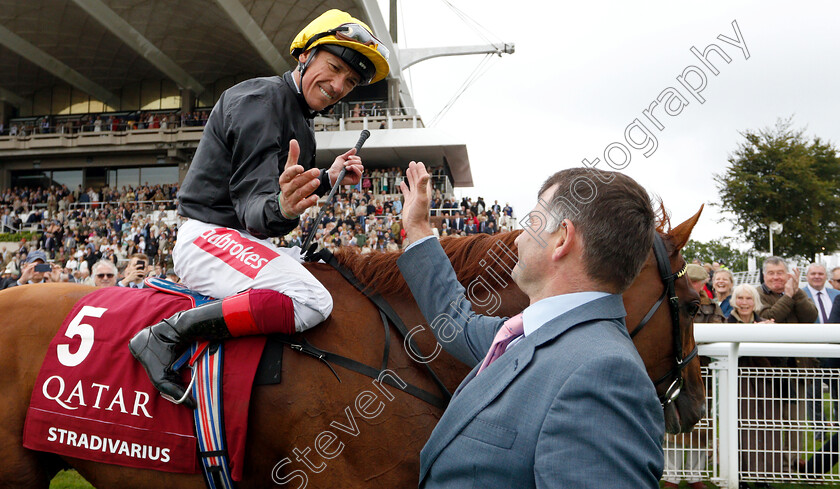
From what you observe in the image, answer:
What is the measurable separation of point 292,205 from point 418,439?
89 cm

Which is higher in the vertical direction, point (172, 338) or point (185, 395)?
point (172, 338)

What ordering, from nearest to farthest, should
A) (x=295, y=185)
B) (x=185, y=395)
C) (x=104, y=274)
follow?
(x=295, y=185)
(x=185, y=395)
(x=104, y=274)

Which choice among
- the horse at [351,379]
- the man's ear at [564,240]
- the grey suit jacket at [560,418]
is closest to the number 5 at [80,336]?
the horse at [351,379]

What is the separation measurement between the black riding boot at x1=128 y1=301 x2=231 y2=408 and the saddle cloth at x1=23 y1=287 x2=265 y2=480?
8cm

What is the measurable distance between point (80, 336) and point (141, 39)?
97.3ft

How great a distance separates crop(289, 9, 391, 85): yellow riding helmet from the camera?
2250 mm

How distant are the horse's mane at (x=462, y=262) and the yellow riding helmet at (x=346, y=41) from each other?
2.55ft

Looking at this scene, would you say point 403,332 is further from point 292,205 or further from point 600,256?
point 600,256

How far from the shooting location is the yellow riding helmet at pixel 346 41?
225cm

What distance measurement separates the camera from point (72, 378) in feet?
6.96

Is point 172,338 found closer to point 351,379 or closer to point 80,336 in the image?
point 80,336

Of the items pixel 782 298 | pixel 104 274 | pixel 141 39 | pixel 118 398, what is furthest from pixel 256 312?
pixel 141 39

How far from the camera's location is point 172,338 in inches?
77.9

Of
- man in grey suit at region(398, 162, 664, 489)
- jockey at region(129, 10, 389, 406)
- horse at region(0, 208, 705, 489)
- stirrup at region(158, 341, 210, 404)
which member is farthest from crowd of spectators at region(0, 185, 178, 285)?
man in grey suit at region(398, 162, 664, 489)
